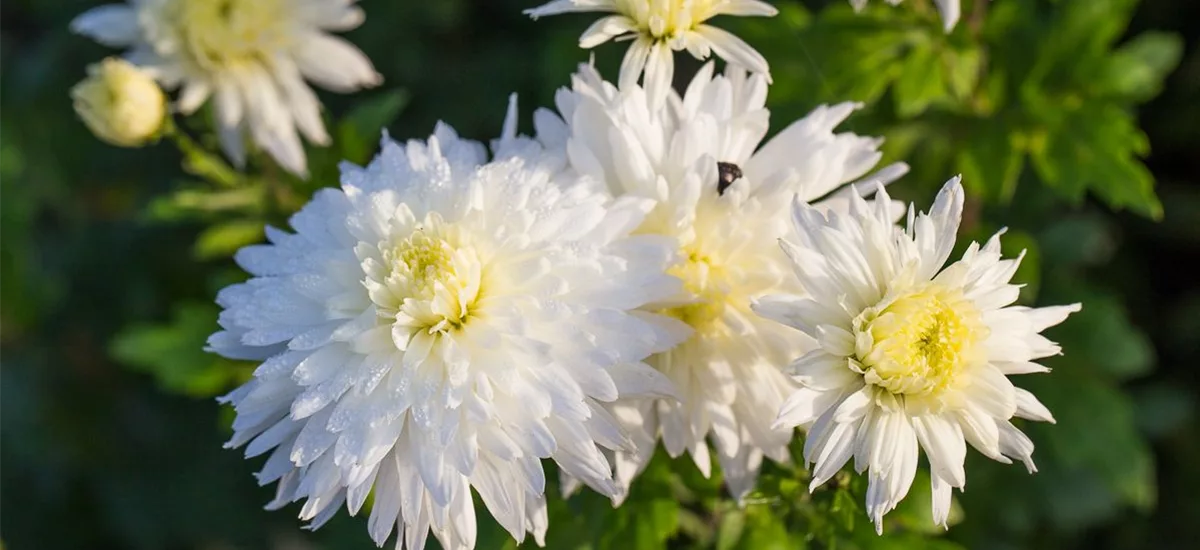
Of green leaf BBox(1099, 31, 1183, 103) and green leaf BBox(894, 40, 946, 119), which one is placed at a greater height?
green leaf BBox(894, 40, 946, 119)

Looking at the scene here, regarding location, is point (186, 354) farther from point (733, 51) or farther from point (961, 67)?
point (961, 67)

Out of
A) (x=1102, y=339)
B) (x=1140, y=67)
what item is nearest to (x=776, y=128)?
(x=1140, y=67)

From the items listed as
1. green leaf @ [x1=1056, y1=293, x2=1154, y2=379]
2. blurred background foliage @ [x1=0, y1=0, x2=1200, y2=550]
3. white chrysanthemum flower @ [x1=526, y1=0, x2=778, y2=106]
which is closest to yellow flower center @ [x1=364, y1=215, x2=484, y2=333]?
white chrysanthemum flower @ [x1=526, y1=0, x2=778, y2=106]

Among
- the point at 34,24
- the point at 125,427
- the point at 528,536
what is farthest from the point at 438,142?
the point at 34,24

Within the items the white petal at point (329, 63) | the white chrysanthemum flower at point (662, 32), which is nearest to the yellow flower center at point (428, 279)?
the white chrysanthemum flower at point (662, 32)

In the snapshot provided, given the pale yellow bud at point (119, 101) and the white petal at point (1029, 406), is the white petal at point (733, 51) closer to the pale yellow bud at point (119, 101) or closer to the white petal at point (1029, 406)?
the white petal at point (1029, 406)

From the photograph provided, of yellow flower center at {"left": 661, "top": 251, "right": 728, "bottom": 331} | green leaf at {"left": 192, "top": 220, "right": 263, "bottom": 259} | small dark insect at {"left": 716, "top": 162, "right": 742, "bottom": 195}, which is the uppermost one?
small dark insect at {"left": 716, "top": 162, "right": 742, "bottom": 195}

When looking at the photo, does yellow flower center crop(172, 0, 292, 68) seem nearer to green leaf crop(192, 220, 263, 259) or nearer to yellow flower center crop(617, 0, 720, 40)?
green leaf crop(192, 220, 263, 259)
